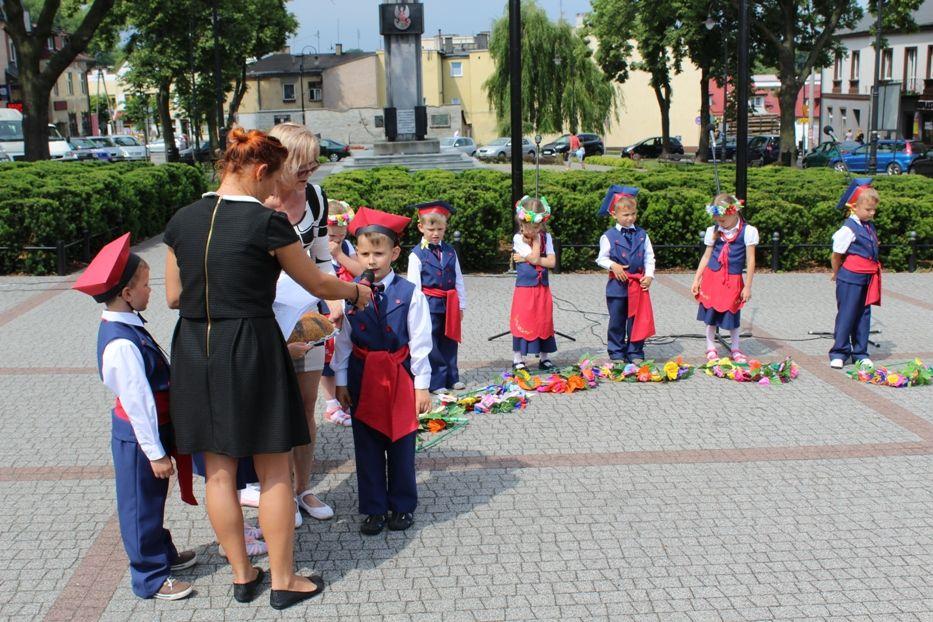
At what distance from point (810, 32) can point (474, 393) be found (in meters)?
33.6

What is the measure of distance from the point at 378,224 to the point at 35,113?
80.9 feet

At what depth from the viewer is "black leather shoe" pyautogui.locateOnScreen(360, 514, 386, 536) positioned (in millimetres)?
5004

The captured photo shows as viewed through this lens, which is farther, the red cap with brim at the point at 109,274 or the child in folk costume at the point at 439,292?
the child in folk costume at the point at 439,292

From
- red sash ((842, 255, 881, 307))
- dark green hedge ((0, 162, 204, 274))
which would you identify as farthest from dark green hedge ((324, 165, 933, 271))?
red sash ((842, 255, 881, 307))

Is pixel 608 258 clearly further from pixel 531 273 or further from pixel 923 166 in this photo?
pixel 923 166

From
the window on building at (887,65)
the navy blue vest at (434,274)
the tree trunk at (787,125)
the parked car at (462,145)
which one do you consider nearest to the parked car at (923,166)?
the tree trunk at (787,125)

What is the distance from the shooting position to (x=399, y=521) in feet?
16.6

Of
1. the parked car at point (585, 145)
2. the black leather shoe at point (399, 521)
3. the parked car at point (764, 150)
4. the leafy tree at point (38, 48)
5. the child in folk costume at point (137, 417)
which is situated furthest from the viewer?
the parked car at point (585, 145)

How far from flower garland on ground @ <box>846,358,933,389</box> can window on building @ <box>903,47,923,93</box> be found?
50452 millimetres

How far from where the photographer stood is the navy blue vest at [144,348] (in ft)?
13.5

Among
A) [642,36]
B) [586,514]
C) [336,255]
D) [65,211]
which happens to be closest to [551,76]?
[642,36]

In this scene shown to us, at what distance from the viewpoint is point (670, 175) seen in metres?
17.9

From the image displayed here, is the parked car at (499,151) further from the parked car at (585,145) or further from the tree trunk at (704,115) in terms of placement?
the tree trunk at (704,115)

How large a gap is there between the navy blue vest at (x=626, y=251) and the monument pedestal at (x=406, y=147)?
21382 millimetres
